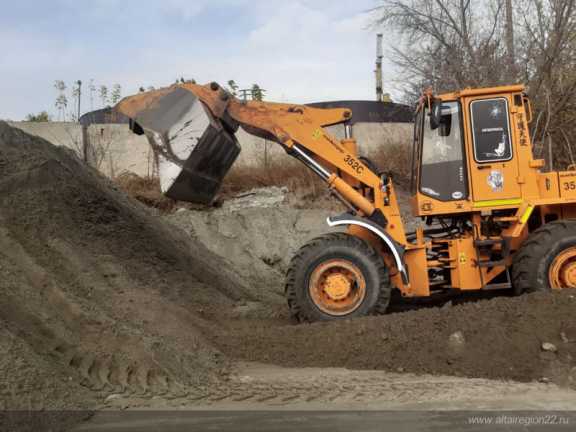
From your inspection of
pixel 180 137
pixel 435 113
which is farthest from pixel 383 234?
pixel 180 137

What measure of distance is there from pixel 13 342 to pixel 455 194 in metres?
5.27

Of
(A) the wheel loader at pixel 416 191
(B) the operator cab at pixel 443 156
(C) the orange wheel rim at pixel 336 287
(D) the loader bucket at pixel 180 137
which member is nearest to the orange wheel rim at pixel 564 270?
(A) the wheel loader at pixel 416 191

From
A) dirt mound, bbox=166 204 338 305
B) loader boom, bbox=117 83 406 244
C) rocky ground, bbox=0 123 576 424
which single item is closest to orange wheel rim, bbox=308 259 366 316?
rocky ground, bbox=0 123 576 424

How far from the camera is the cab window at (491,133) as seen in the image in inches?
311

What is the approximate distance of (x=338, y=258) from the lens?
305 inches

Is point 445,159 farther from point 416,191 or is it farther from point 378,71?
point 378,71

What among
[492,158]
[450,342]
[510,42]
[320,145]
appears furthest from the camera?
[510,42]

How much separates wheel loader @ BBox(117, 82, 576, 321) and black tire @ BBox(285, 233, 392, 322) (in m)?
0.01

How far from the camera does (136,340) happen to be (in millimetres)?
5805

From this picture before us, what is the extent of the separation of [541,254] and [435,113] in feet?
6.74

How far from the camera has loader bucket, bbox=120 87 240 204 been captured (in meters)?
7.50

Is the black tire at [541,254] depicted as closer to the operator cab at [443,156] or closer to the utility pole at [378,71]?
the operator cab at [443,156]

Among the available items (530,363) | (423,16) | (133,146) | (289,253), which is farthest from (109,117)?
(530,363)

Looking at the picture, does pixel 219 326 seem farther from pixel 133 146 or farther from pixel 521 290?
pixel 133 146
